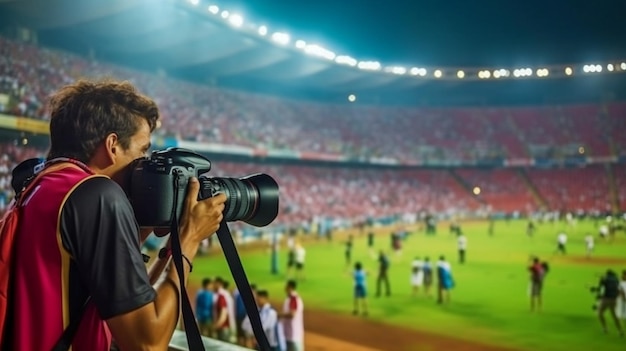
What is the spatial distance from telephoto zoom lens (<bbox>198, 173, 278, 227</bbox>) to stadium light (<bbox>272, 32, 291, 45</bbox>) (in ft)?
90.6

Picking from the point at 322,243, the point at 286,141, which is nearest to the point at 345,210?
the point at 286,141

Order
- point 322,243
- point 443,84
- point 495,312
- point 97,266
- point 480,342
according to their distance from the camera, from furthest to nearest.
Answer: point 443,84
point 322,243
point 495,312
point 480,342
point 97,266

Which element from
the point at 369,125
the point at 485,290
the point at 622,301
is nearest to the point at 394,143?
the point at 369,125

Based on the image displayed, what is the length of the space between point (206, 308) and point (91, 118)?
7.62 metres

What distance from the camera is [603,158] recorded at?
3350cm

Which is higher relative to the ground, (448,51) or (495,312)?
(448,51)

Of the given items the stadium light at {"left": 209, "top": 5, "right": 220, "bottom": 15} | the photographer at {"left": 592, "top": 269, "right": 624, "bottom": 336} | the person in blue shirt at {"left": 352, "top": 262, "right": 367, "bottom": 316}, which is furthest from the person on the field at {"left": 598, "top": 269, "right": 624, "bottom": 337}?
the stadium light at {"left": 209, "top": 5, "right": 220, "bottom": 15}

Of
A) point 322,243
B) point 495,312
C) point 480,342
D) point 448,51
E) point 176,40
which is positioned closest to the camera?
point 480,342

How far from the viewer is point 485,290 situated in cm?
1336

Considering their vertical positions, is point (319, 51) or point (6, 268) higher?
point (319, 51)

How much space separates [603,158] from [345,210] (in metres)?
15.6

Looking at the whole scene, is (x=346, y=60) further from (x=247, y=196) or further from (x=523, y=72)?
(x=247, y=196)

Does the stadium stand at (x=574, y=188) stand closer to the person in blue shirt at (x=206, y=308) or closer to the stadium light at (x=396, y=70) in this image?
the stadium light at (x=396, y=70)

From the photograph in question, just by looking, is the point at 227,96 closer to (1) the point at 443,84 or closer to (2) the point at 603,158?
(1) the point at 443,84
